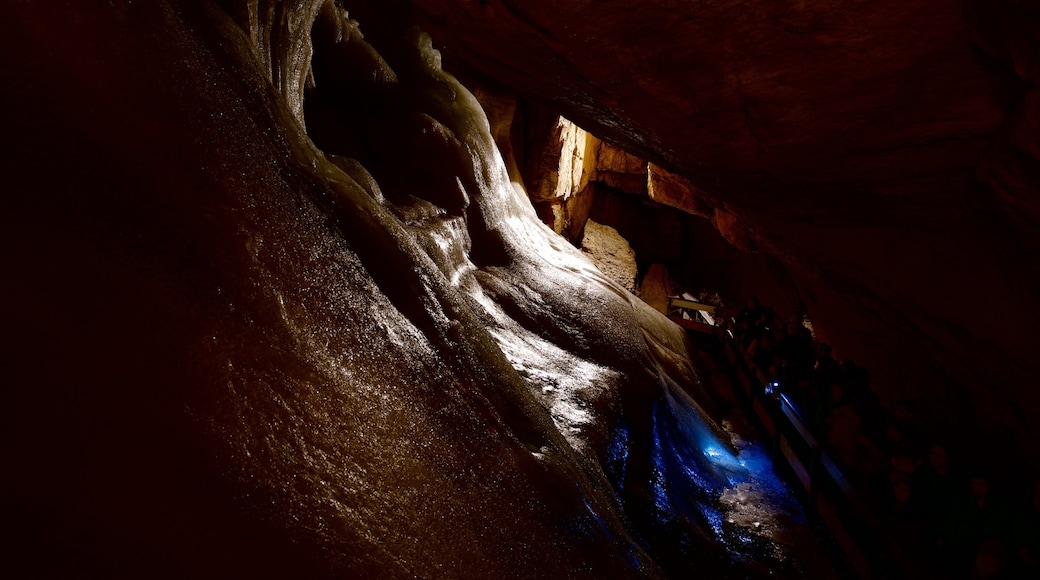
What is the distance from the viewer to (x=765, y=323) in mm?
8750

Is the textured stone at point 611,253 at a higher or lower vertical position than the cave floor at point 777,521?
higher

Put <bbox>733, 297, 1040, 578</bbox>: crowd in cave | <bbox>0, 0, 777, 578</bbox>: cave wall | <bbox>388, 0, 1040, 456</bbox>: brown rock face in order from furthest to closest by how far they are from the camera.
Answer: <bbox>388, 0, 1040, 456</bbox>: brown rock face, <bbox>733, 297, 1040, 578</bbox>: crowd in cave, <bbox>0, 0, 777, 578</bbox>: cave wall

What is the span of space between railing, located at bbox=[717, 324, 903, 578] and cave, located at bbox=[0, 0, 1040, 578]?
0.72 feet

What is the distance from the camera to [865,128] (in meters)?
5.07

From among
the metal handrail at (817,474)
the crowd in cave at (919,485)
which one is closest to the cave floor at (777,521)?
the metal handrail at (817,474)

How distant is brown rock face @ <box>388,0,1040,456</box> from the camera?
13.7ft

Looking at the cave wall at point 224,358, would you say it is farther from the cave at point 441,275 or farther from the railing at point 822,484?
the railing at point 822,484

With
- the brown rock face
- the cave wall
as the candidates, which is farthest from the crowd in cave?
the cave wall

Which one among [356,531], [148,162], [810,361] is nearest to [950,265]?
[810,361]

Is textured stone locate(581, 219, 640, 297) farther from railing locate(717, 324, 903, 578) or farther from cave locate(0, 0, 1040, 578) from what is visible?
railing locate(717, 324, 903, 578)

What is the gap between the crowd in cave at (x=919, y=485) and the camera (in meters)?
3.55

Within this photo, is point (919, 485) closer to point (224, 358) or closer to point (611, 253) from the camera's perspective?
point (224, 358)

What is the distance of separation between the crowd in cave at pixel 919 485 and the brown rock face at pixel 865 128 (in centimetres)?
140

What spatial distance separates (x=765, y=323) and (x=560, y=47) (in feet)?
18.4
